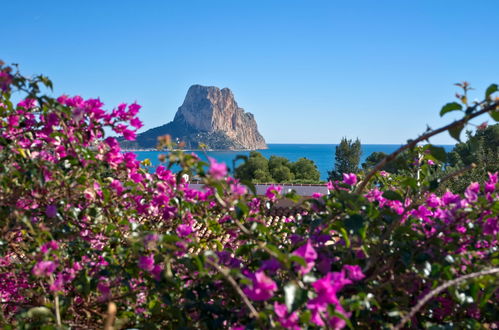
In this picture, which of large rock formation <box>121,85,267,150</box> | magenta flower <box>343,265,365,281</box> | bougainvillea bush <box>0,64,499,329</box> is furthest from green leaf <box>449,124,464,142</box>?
large rock formation <box>121,85,267,150</box>

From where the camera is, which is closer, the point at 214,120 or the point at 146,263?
the point at 146,263

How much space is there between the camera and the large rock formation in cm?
12419

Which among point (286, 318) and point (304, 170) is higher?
point (286, 318)

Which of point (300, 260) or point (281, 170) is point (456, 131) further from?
point (281, 170)

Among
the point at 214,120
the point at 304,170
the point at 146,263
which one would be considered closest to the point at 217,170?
the point at 146,263

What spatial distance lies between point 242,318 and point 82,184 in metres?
0.71

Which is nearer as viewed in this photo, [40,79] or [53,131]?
[40,79]

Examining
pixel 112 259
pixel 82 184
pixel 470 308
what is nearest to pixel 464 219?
pixel 470 308

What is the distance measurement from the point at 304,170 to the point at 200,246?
93.0ft

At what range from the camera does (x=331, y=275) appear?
106 cm

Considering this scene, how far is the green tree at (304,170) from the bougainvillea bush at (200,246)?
27.6m

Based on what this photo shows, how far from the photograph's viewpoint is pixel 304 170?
29.6m

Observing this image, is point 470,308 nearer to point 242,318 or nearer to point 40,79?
point 242,318

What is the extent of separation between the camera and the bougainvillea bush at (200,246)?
1.13 meters
